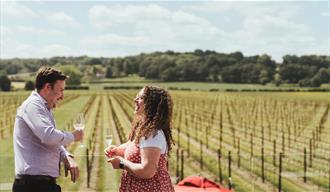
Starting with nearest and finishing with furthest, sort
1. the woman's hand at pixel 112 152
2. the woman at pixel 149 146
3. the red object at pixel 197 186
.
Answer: the woman at pixel 149 146 → the woman's hand at pixel 112 152 → the red object at pixel 197 186

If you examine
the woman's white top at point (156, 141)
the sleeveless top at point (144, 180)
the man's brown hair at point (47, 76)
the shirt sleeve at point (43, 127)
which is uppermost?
the man's brown hair at point (47, 76)

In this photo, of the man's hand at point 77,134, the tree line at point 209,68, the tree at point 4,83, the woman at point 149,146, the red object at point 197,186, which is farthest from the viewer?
the tree at point 4,83

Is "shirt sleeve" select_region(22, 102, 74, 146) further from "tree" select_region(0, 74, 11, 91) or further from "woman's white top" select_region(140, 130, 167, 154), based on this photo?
"tree" select_region(0, 74, 11, 91)

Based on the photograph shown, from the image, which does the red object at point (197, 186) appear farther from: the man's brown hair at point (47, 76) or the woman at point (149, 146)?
the man's brown hair at point (47, 76)

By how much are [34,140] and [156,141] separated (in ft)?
2.59

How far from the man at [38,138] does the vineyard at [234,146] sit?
3.38 feet

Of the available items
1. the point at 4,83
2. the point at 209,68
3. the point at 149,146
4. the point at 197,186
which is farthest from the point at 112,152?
the point at 209,68

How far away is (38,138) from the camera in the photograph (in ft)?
10.9

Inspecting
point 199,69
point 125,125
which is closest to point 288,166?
point 125,125

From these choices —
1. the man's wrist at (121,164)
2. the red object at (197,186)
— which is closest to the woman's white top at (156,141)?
the man's wrist at (121,164)

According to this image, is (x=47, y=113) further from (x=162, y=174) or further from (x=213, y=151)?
(x=213, y=151)

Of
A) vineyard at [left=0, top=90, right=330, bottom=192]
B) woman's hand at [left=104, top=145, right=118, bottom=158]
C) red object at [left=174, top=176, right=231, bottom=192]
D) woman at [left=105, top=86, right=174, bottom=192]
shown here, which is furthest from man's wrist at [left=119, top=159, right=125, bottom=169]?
red object at [left=174, top=176, right=231, bottom=192]

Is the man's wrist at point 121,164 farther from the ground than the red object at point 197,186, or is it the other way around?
the man's wrist at point 121,164

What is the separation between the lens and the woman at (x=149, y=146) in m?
3.17
